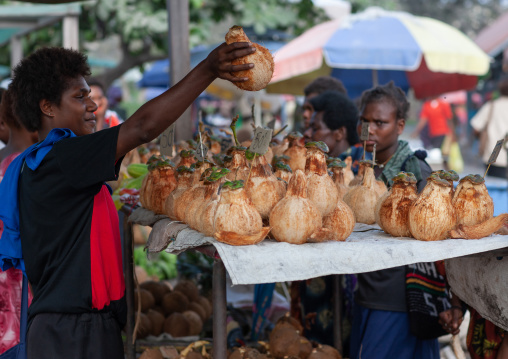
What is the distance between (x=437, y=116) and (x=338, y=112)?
26.9 ft

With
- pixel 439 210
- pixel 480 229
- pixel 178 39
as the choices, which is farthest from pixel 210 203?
pixel 178 39

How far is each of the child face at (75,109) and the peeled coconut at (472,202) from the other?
1.41 metres

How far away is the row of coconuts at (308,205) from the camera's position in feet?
6.21

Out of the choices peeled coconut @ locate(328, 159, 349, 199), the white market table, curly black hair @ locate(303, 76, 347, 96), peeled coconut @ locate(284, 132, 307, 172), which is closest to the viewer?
the white market table

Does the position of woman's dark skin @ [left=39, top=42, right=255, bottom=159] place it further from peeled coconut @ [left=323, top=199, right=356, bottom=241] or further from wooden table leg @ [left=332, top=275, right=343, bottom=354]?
wooden table leg @ [left=332, top=275, right=343, bottom=354]

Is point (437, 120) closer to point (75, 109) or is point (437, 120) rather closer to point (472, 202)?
point (472, 202)

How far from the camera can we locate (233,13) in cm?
823

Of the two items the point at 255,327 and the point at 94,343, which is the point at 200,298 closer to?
the point at 255,327

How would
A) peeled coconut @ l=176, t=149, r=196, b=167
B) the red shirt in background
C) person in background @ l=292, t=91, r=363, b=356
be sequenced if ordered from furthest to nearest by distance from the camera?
1. the red shirt in background
2. person in background @ l=292, t=91, r=363, b=356
3. peeled coconut @ l=176, t=149, r=196, b=167

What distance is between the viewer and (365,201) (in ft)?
8.03

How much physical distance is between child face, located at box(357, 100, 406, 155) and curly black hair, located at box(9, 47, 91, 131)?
64.2 inches

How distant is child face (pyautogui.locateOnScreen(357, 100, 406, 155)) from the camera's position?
314 centimetres

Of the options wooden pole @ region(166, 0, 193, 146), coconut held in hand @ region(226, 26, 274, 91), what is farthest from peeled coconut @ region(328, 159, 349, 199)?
wooden pole @ region(166, 0, 193, 146)

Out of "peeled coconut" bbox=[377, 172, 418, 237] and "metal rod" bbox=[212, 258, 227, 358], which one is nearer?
"metal rod" bbox=[212, 258, 227, 358]
